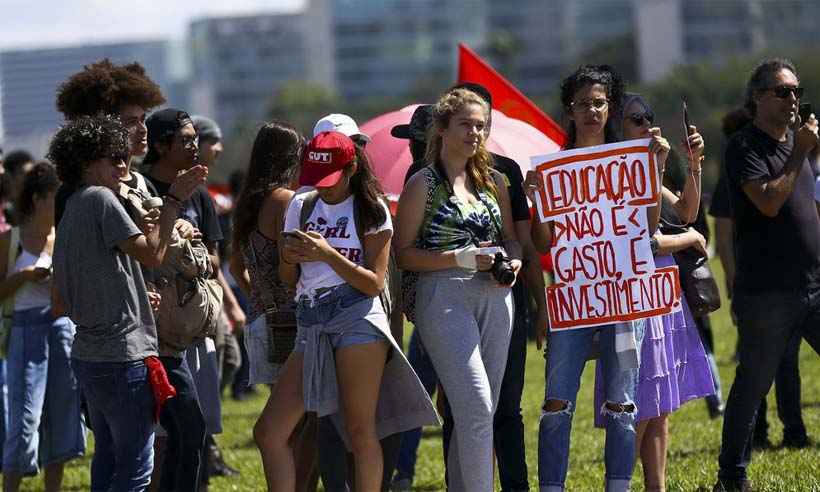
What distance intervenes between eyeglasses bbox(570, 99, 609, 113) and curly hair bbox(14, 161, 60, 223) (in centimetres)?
306

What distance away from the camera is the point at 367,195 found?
6.85m

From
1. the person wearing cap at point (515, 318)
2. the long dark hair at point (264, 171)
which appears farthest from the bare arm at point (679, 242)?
the long dark hair at point (264, 171)

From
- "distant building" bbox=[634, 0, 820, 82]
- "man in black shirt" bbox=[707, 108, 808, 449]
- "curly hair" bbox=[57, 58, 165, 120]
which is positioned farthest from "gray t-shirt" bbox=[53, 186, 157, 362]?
"distant building" bbox=[634, 0, 820, 82]

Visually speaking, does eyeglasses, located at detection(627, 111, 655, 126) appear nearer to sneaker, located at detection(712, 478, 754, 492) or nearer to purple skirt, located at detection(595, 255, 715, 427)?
purple skirt, located at detection(595, 255, 715, 427)

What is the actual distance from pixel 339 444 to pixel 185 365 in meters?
0.81

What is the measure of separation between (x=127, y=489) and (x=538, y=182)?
2.29 metres

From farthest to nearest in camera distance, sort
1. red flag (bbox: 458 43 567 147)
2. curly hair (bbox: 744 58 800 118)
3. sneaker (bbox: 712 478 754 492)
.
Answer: red flag (bbox: 458 43 567 147) < sneaker (bbox: 712 478 754 492) < curly hair (bbox: 744 58 800 118)

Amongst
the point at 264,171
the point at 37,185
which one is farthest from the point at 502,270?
the point at 37,185

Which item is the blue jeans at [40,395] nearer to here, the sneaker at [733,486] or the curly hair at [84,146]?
the curly hair at [84,146]

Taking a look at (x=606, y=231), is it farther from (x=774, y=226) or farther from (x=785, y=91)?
(x=785, y=91)

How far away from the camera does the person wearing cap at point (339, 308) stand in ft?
22.1

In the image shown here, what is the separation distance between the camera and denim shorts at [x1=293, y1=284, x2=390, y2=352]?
6.76 metres

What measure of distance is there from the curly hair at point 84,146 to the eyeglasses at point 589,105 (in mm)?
2066

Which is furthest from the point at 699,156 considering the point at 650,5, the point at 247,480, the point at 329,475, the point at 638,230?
the point at 650,5
